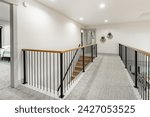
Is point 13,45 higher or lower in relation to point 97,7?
lower

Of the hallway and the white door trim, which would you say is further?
the white door trim

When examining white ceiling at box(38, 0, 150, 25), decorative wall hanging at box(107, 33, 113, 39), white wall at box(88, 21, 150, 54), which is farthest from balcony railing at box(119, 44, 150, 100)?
decorative wall hanging at box(107, 33, 113, 39)

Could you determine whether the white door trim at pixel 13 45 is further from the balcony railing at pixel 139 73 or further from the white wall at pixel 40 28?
the balcony railing at pixel 139 73

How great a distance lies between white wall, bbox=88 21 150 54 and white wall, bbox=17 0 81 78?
185 inches

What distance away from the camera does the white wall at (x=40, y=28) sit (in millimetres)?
3616

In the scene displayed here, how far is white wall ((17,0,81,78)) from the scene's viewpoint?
362 cm

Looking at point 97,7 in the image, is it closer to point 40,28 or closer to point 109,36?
point 40,28

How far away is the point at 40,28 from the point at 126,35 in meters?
7.71

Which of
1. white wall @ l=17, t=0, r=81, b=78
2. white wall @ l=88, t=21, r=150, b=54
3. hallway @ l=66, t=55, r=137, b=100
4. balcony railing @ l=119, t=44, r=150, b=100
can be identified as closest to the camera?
balcony railing @ l=119, t=44, r=150, b=100

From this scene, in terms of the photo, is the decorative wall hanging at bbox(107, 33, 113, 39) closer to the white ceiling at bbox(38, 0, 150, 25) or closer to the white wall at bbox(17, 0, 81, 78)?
the white ceiling at bbox(38, 0, 150, 25)

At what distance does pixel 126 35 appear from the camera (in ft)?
32.1

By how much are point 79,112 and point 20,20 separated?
10.1ft

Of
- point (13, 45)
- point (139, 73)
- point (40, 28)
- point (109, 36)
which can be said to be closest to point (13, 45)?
point (13, 45)

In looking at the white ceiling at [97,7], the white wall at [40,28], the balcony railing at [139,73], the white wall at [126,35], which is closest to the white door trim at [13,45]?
the white wall at [40,28]
